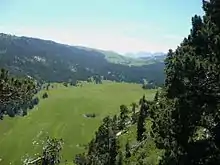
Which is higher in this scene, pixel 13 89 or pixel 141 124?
pixel 13 89

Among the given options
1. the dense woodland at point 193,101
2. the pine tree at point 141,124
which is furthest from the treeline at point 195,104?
the pine tree at point 141,124

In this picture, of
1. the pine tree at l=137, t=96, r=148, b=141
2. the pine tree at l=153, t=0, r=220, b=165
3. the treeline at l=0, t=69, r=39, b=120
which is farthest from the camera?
the pine tree at l=137, t=96, r=148, b=141

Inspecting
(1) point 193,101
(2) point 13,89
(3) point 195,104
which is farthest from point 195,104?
(2) point 13,89

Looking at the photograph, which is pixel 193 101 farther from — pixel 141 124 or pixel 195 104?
pixel 141 124

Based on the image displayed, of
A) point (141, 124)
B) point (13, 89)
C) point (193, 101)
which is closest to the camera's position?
point (193, 101)

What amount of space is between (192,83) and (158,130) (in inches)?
281

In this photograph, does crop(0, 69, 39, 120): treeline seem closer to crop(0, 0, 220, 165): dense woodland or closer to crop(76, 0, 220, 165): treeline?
crop(0, 0, 220, 165): dense woodland

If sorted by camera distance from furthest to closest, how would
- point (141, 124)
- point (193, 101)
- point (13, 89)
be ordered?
point (141, 124) → point (13, 89) → point (193, 101)

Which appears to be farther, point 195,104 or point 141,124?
point 141,124

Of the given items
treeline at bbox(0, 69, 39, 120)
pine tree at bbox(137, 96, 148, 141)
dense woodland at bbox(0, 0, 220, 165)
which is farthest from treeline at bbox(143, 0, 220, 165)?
pine tree at bbox(137, 96, 148, 141)

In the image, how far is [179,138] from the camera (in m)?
39.8

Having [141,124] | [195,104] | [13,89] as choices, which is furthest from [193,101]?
[141,124]

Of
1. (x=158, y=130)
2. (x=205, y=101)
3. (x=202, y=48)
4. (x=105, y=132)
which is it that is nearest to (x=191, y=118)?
(x=205, y=101)

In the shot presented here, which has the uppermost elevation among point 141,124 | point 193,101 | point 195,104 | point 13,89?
point 193,101
